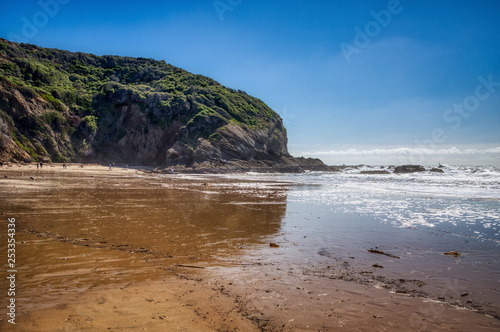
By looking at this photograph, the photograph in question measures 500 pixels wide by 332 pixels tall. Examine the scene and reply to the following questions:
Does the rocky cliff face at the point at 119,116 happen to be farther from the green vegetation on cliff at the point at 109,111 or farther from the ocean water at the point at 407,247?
the ocean water at the point at 407,247

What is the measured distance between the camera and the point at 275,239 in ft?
26.5

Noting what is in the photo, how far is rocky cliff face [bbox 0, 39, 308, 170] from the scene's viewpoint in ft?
164

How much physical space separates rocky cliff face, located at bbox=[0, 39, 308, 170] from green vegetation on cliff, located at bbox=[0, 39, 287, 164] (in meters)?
0.21

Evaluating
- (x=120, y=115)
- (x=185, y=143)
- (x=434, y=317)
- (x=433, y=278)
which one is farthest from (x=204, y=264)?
(x=120, y=115)

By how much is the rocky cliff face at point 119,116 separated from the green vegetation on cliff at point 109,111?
0.69ft

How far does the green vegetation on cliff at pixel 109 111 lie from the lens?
49.5m

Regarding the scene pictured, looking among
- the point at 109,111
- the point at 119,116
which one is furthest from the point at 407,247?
the point at 109,111

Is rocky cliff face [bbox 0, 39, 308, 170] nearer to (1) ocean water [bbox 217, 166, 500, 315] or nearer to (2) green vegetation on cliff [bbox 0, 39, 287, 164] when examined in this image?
(2) green vegetation on cliff [bbox 0, 39, 287, 164]

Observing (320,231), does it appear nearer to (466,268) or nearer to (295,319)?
(466,268)

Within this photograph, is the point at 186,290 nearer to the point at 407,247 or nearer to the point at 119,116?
the point at 407,247

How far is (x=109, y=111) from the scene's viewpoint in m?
66.1

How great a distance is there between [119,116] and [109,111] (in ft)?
8.78

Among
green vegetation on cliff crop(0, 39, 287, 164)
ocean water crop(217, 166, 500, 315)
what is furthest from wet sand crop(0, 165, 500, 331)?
green vegetation on cliff crop(0, 39, 287, 164)

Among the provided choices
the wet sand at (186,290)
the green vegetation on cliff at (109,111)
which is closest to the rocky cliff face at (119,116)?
the green vegetation on cliff at (109,111)
